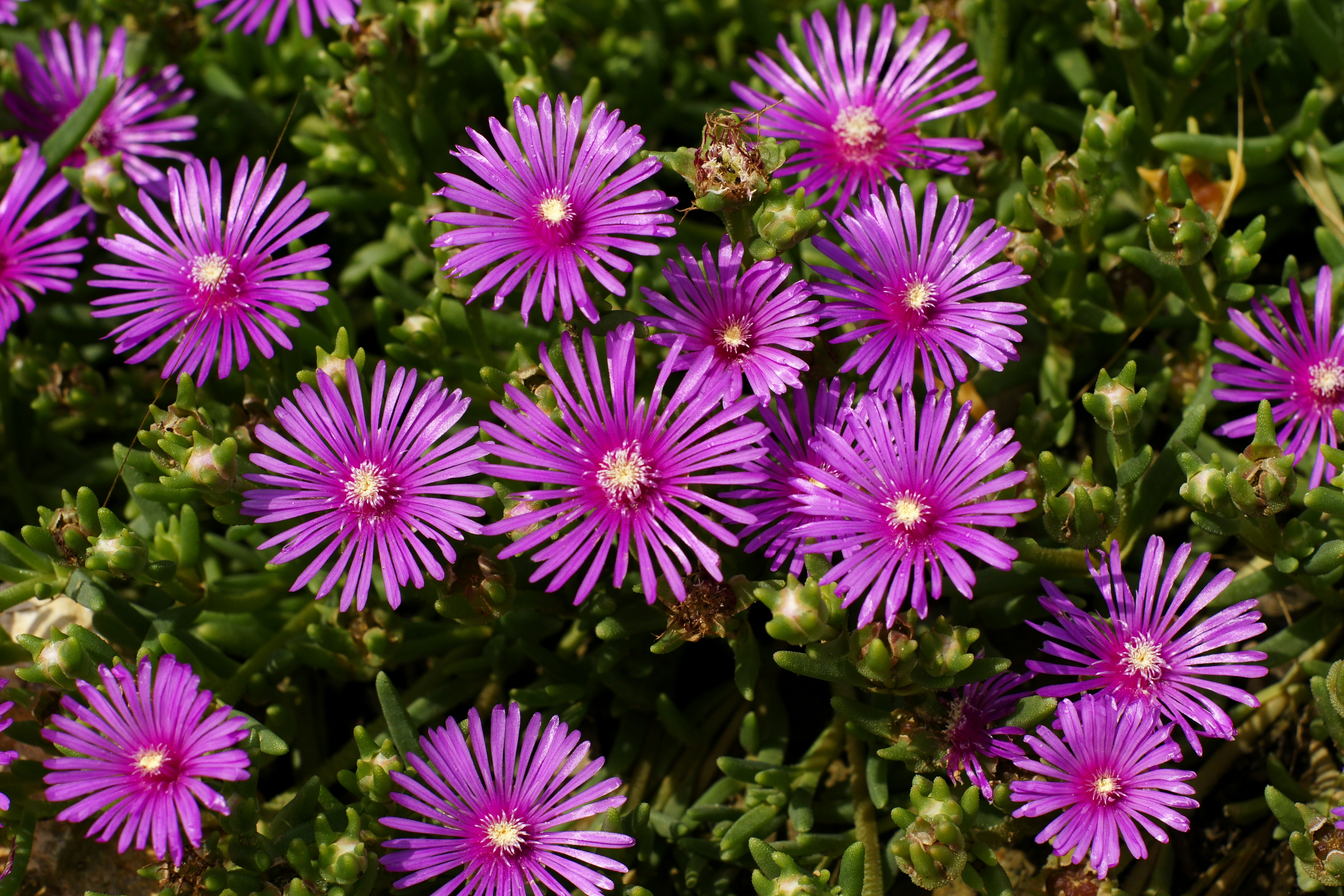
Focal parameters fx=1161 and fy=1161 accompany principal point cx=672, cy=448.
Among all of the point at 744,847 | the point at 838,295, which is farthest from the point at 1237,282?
the point at 744,847

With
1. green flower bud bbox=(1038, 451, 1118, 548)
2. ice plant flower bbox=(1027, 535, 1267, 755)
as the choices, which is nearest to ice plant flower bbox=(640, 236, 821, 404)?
green flower bud bbox=(1038, 451, 1118, 548)

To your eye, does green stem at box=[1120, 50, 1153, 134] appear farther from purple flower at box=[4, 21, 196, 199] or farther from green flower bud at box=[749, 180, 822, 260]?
purple flower at box=[4, 21, 196, 199]

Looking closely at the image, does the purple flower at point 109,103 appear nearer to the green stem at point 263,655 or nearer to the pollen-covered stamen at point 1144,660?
the green stem at point 263,655

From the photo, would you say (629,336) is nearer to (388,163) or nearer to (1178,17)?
(388,163)

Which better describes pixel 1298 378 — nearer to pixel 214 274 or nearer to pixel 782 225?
pixel 782 225

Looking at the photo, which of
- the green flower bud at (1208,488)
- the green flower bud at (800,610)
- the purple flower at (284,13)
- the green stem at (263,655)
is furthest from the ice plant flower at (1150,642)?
the purple flower at (284,13)
